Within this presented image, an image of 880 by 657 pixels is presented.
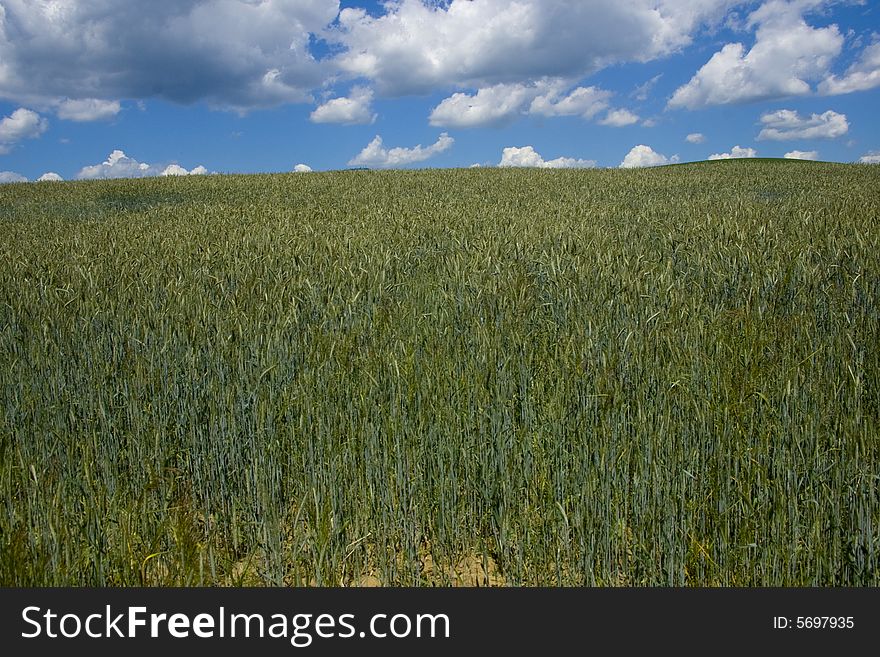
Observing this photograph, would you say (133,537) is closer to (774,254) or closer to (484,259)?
(484,259)

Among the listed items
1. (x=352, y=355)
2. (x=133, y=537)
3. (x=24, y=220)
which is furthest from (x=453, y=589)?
(x=24, y=220)

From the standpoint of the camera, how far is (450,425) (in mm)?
2469

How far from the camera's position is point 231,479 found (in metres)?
2.45

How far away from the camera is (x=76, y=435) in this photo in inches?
107

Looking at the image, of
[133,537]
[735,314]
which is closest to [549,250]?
[735,314]

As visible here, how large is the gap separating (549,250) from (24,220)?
32.8 ft

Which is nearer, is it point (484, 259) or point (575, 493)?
point (575, 493)

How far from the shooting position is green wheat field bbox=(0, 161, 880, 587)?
193 centimetres

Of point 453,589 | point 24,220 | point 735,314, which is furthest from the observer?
point 24,220

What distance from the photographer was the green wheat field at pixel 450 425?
1931 millimetres

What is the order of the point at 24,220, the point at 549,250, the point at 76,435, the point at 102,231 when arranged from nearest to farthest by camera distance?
the point at 76,435 < the point at 549,250 < the point at 102,231 < the point at 24,220

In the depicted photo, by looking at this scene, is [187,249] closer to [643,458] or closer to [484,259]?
[484,259]

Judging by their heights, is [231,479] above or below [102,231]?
below

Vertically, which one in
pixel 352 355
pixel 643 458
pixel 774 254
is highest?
pixel 774 254
